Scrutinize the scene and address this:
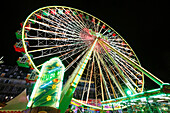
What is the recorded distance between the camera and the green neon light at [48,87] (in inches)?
192

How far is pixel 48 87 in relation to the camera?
5469mm

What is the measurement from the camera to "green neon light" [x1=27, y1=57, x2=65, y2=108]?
4.88 meters

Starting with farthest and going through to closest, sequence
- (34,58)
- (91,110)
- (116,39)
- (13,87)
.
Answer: (13,87)
(116,39)
(91,110)
(34,58)

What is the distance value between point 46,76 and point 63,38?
6.29 m

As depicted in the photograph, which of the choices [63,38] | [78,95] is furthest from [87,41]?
[78,95]

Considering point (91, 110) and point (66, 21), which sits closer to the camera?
point (91, 110)

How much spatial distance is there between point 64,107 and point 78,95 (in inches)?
1262

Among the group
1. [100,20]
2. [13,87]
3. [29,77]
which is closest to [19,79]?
[13,87]

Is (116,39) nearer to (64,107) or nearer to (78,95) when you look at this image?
(64,107)

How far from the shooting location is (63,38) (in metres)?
11.3

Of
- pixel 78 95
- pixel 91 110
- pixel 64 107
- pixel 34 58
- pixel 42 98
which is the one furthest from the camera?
pixel 78 95

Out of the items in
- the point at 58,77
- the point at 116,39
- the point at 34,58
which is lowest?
the point at 58,77

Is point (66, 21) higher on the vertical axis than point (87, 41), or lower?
higher

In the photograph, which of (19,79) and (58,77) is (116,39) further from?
(19,79)
